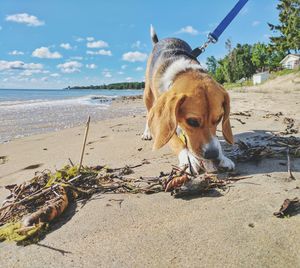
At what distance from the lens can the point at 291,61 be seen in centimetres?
6625

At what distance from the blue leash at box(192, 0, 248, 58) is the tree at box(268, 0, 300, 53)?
49.1m

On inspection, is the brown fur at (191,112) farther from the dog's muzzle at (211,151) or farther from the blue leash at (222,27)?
the blue leash at (222,27)

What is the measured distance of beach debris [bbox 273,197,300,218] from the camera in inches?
79.4

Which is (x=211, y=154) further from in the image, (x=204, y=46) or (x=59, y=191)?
(x=204, y=46)

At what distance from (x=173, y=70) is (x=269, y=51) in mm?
65529

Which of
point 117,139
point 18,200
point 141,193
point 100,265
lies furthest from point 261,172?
point 117,139

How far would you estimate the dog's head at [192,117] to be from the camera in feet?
10.5

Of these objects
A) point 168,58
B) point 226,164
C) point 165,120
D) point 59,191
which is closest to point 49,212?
point 59,191

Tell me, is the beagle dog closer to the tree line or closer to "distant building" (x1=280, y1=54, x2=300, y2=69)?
the tree line

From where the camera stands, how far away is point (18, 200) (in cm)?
277

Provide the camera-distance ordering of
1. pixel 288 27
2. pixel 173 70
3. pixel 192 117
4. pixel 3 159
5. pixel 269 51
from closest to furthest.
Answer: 1. pixel 192 117
2. pixel 173 70
3. pixel 3 159
4. pixel 288 27
5. pixel 269 51

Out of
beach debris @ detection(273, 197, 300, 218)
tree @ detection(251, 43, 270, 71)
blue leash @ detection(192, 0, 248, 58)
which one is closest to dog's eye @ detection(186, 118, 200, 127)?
beach debris @ detection(273, 197, 300, 218)

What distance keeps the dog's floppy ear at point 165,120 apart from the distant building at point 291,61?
65725 mm

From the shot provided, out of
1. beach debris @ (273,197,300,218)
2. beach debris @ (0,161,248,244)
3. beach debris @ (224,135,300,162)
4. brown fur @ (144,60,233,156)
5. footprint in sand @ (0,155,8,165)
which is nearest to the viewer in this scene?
beach debris @ (273,197,300,218)
